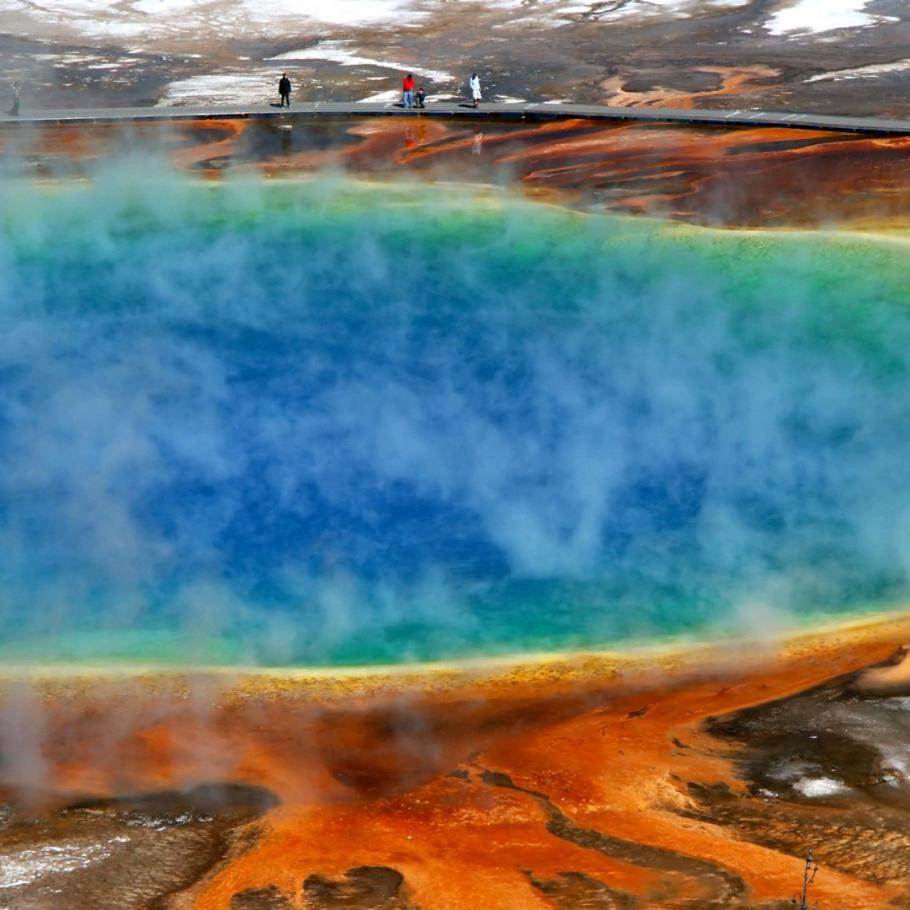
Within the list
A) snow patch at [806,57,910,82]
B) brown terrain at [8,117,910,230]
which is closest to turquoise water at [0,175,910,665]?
brown terrain at [8,117,910,230]

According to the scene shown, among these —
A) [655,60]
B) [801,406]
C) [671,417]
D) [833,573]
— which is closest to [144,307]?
[671,417]

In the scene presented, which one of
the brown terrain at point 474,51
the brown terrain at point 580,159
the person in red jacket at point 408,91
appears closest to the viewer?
the brown terrain at point 580,159

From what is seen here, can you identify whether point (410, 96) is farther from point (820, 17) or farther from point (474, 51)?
point (820, 17)

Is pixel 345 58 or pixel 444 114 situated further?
pixel 345 58

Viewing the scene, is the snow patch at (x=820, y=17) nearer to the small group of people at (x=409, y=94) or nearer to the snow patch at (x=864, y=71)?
the snow patch at (x=864, y=71)

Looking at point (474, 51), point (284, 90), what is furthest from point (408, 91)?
point (474, 51)

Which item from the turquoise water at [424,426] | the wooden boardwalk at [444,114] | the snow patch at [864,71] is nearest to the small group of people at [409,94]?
the wooden boardwalk at [444,114]
